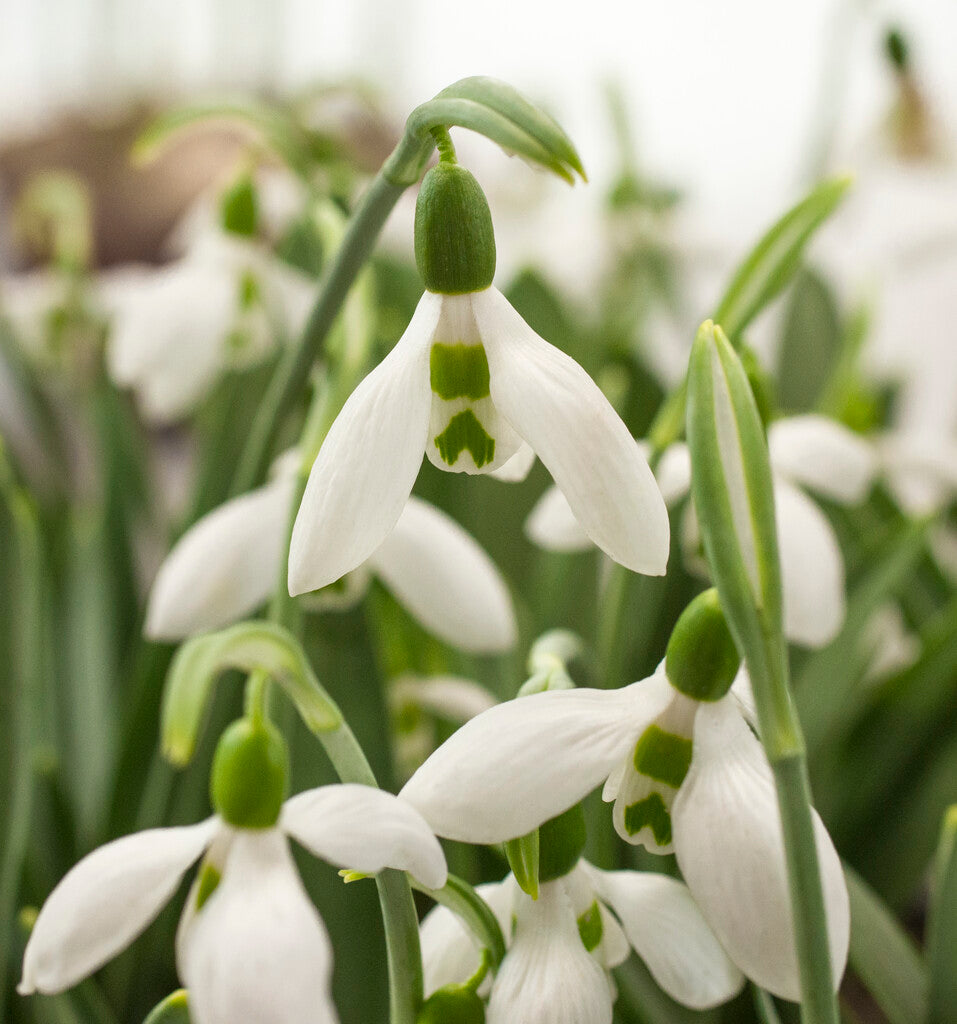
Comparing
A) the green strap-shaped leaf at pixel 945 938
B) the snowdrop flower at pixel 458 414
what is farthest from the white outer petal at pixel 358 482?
the green strap-shaped leaf at pixel 945 938

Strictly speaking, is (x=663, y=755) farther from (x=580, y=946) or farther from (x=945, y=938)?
(x=945, y=938)

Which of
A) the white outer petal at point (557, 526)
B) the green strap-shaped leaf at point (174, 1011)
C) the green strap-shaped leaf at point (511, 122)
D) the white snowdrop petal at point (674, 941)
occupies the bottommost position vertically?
the green strap-shaped leaf at point (174, 1011)

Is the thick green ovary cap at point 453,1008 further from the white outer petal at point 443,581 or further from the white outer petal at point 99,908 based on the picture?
the white outer petal at point 443,581

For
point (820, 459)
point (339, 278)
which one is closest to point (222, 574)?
point (339, 278)

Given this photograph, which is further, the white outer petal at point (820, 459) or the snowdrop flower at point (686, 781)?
the white outer petal at point (820, 459)

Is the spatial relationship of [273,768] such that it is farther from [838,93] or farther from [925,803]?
[838,93]

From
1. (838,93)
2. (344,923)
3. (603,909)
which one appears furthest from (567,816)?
(838,93)
